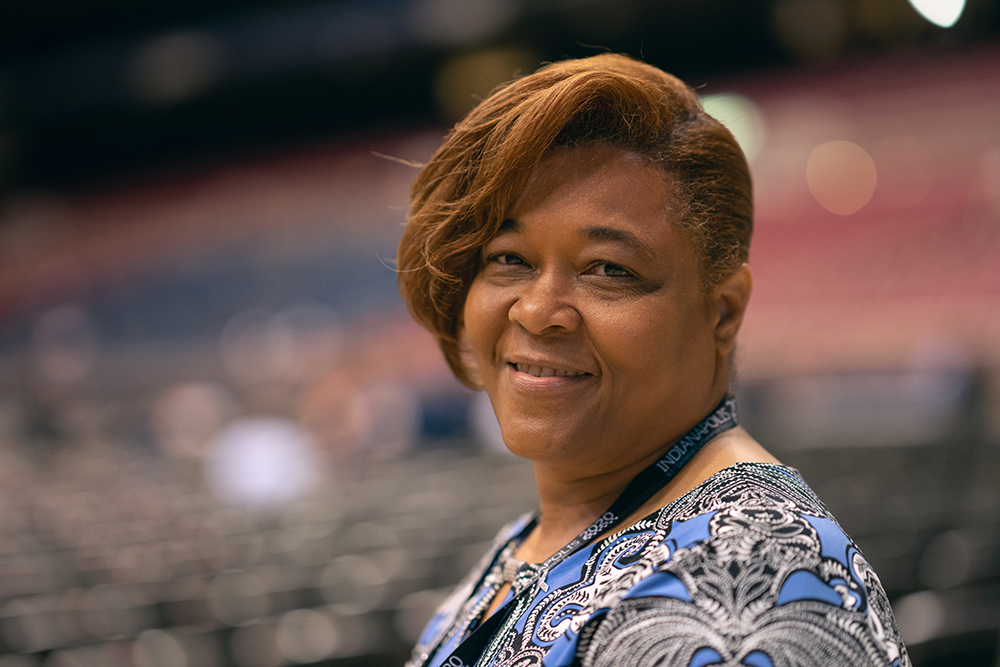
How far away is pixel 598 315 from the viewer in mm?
955

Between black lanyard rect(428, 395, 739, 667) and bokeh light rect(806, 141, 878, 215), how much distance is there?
9.71m

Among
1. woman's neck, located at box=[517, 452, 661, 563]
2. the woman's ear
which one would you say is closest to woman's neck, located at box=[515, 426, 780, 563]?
woman's neck, located at box=[517, 452, 661, 563]

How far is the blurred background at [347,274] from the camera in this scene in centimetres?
541

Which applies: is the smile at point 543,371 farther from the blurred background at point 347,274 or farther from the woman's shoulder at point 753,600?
the blurred background at point 347,274

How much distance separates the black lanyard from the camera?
→ 1001 millimetres

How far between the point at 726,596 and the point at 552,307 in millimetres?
380

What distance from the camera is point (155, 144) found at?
461 inches

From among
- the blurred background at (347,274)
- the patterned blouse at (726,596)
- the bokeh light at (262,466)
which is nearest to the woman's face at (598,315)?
the patterned blouse at (726,596)

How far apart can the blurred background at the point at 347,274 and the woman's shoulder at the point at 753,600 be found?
3.00 metres

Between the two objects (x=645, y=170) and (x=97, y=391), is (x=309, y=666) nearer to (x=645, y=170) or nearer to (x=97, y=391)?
(x=645, y=170)

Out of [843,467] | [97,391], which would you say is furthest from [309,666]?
[97,391]

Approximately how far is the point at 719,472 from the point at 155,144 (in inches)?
482

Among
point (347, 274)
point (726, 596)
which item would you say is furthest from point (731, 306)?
point (347, 274)

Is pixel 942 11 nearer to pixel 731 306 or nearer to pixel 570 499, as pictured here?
pixel 731 306
